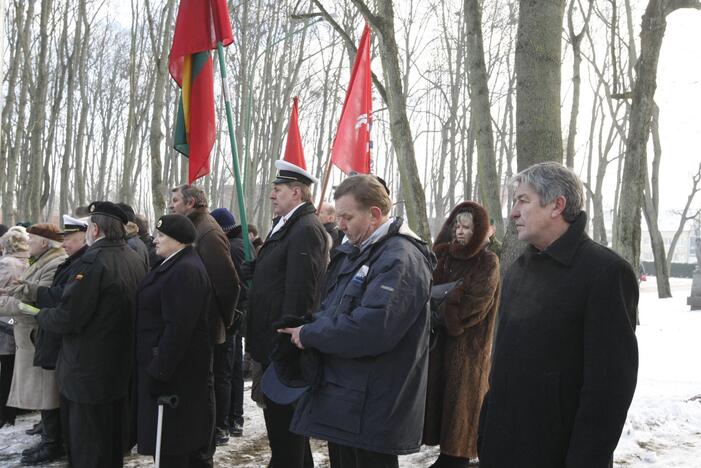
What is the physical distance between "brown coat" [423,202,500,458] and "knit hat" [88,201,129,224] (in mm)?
2306

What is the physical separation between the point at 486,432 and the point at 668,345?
8431 mm

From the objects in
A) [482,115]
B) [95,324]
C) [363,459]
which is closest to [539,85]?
[482,115]

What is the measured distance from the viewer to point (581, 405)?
2338 millimetres

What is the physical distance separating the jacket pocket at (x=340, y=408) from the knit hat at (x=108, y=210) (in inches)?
89.0

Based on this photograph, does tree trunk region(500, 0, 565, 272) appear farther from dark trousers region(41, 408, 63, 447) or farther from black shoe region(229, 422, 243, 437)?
dark trousers region(41, 408, 63, 447)

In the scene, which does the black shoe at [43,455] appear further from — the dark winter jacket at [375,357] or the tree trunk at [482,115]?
the tree trunk at [482,115]

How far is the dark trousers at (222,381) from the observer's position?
18.4 feet

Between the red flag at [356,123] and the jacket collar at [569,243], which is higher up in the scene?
the red flag at [356,123]

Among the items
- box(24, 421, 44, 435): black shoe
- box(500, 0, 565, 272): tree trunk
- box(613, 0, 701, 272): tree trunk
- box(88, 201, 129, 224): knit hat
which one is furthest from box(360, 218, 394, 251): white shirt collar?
box(613, 0, 701, 272): tree trunk

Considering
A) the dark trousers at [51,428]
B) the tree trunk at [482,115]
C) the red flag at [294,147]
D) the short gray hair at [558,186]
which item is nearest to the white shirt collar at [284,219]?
the short gray hair at [558,186]

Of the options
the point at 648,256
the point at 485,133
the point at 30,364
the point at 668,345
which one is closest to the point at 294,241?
the point at 30,364

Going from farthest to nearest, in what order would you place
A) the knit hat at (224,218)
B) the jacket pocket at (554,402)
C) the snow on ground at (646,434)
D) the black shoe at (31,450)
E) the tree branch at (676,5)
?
the tree branch at (676,5), the knit hat at (224,218), the black shoe at (31,450), the snow on ground at (646,434), the jacket pocket at (554,402)

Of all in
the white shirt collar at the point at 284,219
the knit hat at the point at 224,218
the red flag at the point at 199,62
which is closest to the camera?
the white shirt collar at the point at 284,219

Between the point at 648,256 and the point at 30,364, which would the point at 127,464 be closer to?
the point at 30,364
